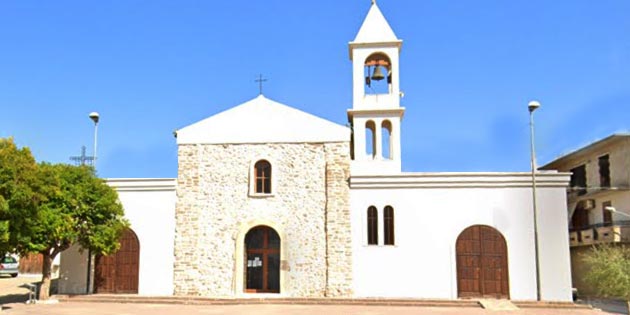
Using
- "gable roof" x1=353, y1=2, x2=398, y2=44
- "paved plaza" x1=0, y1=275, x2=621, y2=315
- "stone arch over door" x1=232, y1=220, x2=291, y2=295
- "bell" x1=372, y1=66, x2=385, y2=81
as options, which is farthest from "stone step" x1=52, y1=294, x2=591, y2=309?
"gable roof" x1=353, y1=2, x2=398, y2=44

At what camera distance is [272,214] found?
2214cm

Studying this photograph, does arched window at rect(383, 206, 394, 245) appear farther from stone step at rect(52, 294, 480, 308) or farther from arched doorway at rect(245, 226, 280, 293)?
arched doorway at rect(245, 226, 280, 293)

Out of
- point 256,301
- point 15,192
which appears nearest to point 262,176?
point 256,301

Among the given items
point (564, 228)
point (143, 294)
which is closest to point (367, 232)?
point (564, 228)

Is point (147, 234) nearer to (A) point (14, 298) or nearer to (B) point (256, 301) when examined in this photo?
(B) point (256, 301)

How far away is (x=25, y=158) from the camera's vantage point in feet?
58.5

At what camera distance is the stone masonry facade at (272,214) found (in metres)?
21.6

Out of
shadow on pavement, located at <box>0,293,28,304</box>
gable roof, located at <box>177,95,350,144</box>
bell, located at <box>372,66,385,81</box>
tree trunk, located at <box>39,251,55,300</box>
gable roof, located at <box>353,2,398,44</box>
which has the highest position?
gable roof, located at <box>353,2,398,44</box>

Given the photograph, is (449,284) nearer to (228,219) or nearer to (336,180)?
(336,180)

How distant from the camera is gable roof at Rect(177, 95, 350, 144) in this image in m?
22.6

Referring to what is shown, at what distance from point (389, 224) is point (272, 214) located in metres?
4.43

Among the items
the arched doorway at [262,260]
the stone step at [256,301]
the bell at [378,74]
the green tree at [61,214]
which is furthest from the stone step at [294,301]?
the bell at [378,74]

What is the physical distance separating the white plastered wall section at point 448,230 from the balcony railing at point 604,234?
5.17 meters

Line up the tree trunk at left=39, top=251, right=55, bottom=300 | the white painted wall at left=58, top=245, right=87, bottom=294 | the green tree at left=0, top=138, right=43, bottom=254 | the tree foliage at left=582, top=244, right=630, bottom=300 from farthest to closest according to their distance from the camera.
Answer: the white painted wall at left=58, top=245, right=87, bottom=294 < the tree trunk at left=39, top=251, right=55, bottom=300 < the tree foliage at left=582, top=244, right=630, bottom=300 < the green tree at left=0, top=138, right=43, bottom=254
